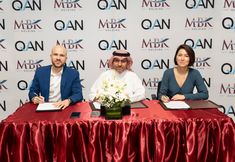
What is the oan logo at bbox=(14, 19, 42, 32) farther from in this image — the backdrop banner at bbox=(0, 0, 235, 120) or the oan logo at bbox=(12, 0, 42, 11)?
the oan logo at bbox=(12, 0, 42, 11)

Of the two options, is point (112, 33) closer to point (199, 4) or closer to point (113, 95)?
point (199, 4)

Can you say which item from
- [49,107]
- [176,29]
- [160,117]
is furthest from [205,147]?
[176,29]

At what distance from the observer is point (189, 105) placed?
3.51 m

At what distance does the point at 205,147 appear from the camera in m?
3.13

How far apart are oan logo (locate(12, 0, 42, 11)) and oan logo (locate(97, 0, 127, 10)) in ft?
2.96

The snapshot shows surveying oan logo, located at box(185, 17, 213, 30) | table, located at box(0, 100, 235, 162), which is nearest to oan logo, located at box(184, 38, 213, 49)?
oan logo, located at box(185, 17, 213, 30)

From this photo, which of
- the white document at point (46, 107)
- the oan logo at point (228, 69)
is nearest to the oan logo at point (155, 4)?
the oan logo at point (228, 69)


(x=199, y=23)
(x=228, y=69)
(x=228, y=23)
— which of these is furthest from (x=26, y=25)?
(x=228, y=69)

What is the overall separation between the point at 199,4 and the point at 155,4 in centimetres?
66

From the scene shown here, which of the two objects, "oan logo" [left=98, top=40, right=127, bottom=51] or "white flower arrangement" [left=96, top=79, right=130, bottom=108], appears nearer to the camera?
"white flower arrangement" [left=96, top=79, right=130, bottom=108]

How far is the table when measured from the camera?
301 centimetres

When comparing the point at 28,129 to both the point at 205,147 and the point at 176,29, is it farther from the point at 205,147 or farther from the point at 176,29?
the point at 176,29

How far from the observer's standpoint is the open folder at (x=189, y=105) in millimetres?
3414

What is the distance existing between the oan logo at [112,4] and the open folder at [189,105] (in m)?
1.98
